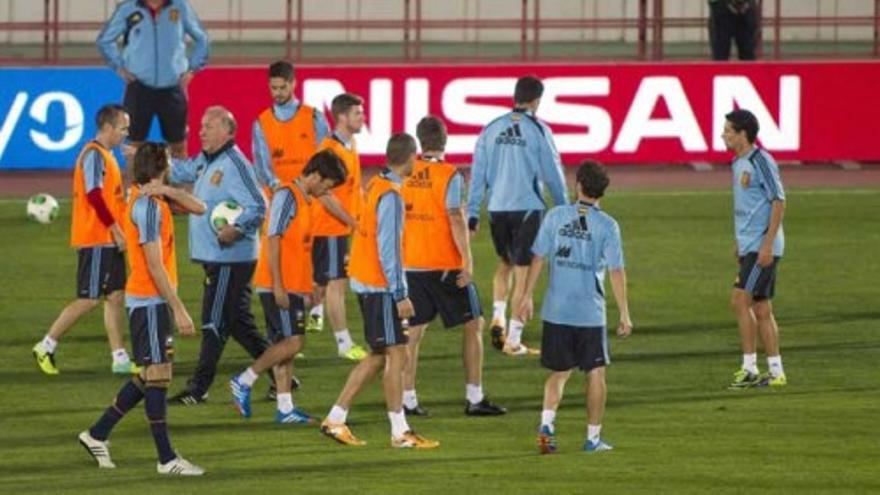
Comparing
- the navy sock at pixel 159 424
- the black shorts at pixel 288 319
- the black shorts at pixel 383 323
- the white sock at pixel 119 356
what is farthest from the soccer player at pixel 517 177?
the navy sock at pixel 159 424

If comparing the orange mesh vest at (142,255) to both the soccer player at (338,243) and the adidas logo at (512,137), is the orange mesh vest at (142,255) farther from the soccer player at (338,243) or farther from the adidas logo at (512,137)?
the adidas logo at (512,137)

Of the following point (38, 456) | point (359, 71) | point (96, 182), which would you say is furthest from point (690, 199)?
point (38, 456)

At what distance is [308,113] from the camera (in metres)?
21.1

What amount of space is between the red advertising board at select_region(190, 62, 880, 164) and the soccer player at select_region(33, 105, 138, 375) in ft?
36.7

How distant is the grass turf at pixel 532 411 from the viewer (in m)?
15.8

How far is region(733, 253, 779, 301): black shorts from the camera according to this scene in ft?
63.4

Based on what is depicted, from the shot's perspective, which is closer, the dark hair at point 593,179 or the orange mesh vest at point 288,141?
the dark hair at point 593,179

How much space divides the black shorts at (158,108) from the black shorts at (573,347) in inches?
363

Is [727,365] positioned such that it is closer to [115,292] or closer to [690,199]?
[115,292]

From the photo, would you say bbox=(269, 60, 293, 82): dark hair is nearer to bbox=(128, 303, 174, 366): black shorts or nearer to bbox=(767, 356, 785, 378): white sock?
bbox=(767, 356, 785, 378): white sock

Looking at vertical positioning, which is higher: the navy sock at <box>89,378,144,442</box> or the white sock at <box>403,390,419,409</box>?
the navy sock at <box>89,378,144,442</box>

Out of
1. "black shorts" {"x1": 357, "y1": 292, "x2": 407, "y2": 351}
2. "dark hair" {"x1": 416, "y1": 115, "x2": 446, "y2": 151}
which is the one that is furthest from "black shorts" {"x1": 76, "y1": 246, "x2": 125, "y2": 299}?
"black shorts" {"x1": 357, "y1": 292, "x2": 407, "y2": 351}

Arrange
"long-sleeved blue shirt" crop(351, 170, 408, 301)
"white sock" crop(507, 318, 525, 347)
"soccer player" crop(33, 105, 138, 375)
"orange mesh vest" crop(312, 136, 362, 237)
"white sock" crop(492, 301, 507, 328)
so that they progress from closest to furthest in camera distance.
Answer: "long-sleeved blue shirt" crop(351, 170, 408, 301), "soccer player" crop(33, 105, 138, 375), "orange mesh vest" crop(312, 136, 362, 237), "white sock" crop(507, 318, 525, 347), "white sock" crop(492, 301, 507, 328)

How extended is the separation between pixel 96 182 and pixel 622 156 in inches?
521
